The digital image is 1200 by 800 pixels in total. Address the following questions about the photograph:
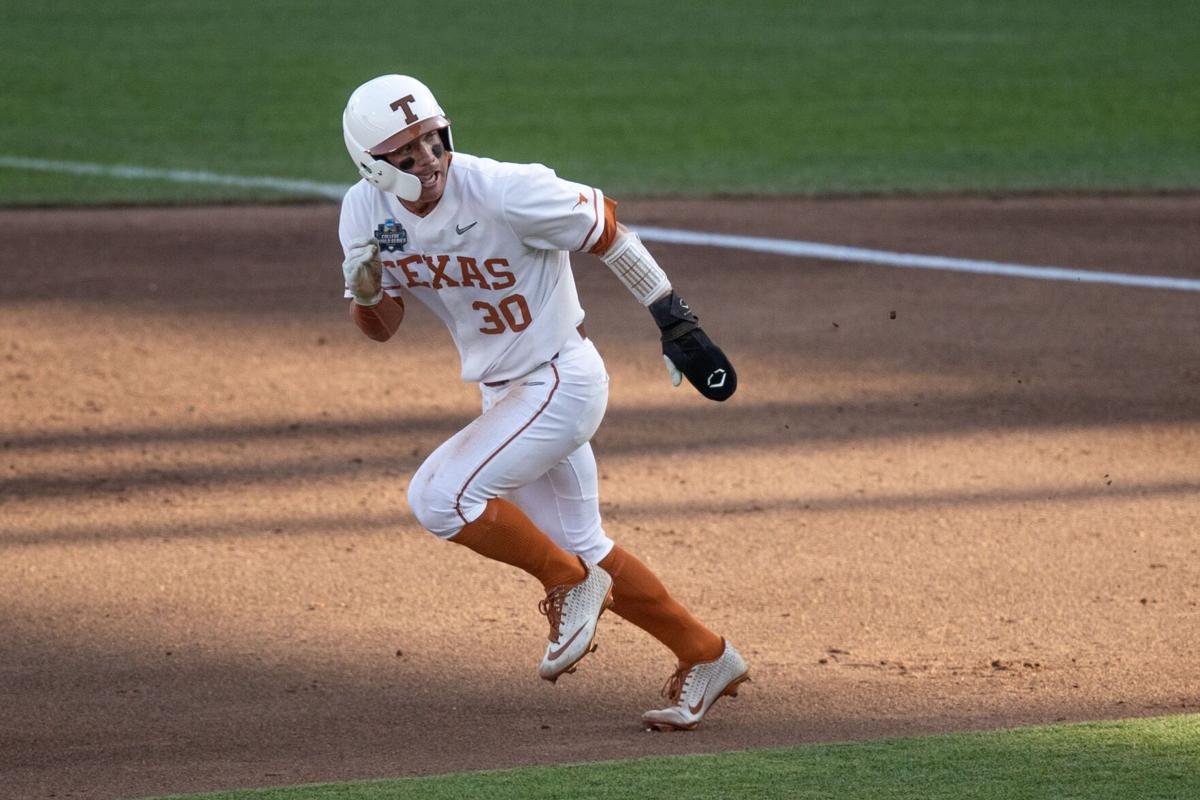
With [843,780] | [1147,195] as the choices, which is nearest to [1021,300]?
[1147,195]

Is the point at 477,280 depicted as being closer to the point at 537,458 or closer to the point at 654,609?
the point at 537,458

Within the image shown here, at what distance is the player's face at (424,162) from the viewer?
4.63 m

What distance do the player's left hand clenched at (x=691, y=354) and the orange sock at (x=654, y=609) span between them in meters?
0.58

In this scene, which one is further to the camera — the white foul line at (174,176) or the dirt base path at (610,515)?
the white foul line at (174,176)

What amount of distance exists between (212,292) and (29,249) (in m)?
1.81

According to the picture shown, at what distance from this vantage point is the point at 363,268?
Answer: 462 cm

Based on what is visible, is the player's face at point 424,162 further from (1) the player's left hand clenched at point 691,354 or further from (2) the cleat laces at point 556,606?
(2) the cleat laces at point 556,606

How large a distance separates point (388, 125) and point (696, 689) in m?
1.82

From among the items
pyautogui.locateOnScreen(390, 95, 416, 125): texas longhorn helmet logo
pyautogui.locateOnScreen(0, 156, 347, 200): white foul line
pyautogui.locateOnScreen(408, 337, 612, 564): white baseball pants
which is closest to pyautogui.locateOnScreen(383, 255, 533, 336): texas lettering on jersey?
pyautogui.locateOnScreen(408, 337, 612, 564): white baseball pants

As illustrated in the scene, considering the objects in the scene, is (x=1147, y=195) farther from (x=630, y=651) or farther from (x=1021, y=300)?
(x=630, y=651)

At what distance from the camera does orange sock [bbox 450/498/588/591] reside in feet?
15.4

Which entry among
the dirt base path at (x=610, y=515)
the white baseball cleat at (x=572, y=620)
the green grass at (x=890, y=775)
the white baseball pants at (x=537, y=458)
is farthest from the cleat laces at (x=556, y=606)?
the green grass at (x=890, y=775)

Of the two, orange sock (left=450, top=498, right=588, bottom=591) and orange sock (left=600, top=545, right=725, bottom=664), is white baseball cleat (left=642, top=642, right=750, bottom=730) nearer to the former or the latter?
orange sock (left=600, top=545, right=725, bottom=664)

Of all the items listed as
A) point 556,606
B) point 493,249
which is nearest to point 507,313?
point 493,249
